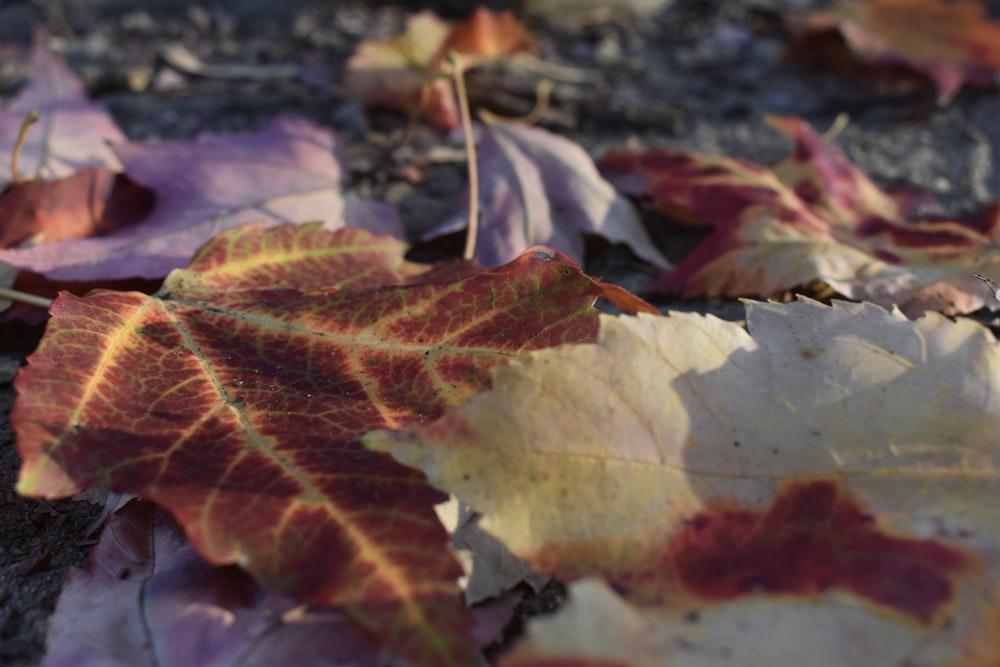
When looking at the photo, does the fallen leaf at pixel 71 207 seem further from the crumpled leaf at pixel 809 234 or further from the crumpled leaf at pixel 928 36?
the crumpled leaf at pixel 928 36

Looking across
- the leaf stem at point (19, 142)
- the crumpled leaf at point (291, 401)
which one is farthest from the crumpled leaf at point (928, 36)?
the leaf stem at point (19, 142)

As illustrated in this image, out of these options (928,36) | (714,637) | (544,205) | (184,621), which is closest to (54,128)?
(544,205)

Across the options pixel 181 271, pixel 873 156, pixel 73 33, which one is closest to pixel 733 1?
pixel 873 156

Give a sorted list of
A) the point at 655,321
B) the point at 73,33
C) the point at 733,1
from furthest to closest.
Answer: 1. the point at 733,1
2. the point at 73,33
3. the point at 655,321

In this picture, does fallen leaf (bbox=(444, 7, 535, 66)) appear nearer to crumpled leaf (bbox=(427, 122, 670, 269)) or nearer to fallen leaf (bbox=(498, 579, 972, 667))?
crumpled leaf (bbox=(427, 122, 670, 269))

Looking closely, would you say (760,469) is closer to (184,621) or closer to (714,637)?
(714,637)

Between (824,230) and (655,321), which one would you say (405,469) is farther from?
(824,230)
